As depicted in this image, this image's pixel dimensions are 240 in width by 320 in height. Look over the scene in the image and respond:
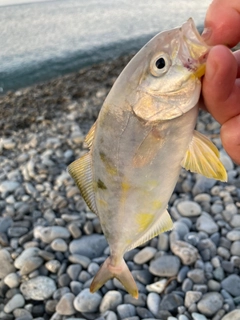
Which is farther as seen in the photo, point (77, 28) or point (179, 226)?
point (77, 28)

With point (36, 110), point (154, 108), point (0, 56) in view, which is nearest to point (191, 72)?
point (154, 108)

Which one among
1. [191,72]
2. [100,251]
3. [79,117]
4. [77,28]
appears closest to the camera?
[191,72]

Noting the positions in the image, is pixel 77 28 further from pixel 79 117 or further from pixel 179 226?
pixel 179 226

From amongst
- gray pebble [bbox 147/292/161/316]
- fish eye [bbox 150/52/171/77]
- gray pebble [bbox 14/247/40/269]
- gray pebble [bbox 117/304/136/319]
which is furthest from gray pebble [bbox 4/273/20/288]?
fish eye [bbox 150/52/171/77]

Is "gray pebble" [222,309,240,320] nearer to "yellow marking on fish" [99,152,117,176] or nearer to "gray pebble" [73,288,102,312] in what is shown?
"gray pebble" [73,288,102,312]

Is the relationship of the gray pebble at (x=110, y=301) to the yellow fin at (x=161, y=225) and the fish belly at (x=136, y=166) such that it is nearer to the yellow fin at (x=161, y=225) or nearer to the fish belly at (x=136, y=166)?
the yellow fin at (x=161, y=225)
